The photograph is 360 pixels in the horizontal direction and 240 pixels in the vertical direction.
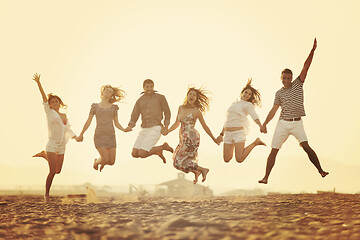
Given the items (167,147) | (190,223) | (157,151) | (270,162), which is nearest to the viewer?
(190,223)

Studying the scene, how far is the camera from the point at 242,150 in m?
9.48

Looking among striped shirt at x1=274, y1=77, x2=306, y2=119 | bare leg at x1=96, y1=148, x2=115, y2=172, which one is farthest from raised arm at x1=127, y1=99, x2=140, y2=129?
striped shirt at x1=274, y1=77, x2=306, y2=119

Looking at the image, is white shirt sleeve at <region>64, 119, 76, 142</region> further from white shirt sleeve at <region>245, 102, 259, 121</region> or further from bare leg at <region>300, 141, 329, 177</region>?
bare leg at <region>300, 141, 329, 177</region>

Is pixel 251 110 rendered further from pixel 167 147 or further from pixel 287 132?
pixel 167 147

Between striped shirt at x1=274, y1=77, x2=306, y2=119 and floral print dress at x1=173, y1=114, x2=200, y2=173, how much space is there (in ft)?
6.55

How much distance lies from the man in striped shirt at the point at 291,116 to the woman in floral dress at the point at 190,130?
63.2 inches

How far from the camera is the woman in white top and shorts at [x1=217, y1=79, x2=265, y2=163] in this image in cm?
937

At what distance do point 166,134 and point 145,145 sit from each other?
0.53m

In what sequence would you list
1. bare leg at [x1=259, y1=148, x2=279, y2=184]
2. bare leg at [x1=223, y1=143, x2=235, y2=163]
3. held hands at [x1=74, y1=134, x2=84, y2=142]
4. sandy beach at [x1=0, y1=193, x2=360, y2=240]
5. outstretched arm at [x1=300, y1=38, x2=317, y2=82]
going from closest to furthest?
sandy beach at [x1=0, y1=193, x2=360, y2=240] < outstretched arm at [x1=300, y1=38, x2=317, y2=82] < bare leg at [x1=259, y1=148, x2=279, y2=184] < bare leg at [x1=223, y1=143, x2=235, y2=163] < held hands at [x1=74, y1=134, x2=84, y2=142]

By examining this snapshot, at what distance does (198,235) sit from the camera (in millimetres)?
4848

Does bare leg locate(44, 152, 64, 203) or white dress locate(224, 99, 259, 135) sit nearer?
bare leg locate(44, 152, 64, 203)

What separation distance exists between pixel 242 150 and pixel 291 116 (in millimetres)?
1458

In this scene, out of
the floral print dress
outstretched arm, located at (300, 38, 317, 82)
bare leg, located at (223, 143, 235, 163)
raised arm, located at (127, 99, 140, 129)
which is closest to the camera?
outstretched arm, located at (300, 38, 317, 82)

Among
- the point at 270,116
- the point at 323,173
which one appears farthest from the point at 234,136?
the point at 323,173
